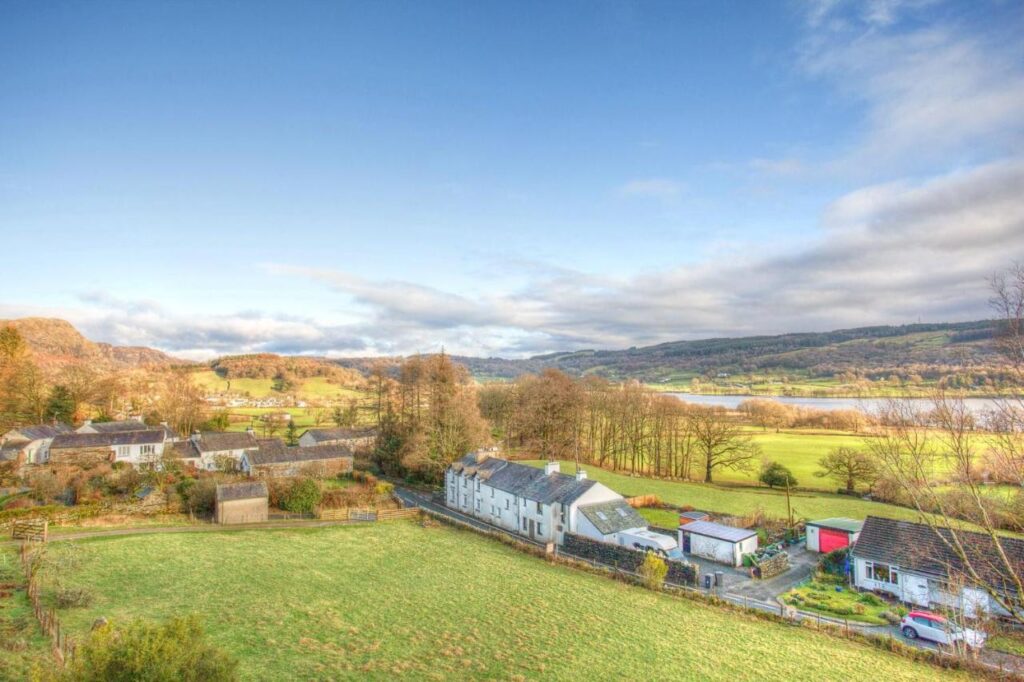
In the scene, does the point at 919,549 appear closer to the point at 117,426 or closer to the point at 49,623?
the point at 49,623

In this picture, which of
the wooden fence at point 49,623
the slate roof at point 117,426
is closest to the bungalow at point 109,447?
the slate roof at point 117,426

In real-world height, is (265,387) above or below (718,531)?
above

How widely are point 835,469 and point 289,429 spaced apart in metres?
62.3

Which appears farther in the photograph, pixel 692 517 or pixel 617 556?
pixel 692 517

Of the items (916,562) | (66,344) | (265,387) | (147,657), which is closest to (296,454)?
(147,657)

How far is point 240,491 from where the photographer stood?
3378cm

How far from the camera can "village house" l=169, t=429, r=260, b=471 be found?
49366mm

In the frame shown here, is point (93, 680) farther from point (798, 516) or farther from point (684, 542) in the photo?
point (798, 516)

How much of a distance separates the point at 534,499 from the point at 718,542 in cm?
1152

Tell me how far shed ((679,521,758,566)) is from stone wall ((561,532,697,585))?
189 inches

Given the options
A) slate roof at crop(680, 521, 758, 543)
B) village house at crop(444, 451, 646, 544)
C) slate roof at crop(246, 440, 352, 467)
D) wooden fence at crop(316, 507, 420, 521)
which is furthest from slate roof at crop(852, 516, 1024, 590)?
slate roof at crop(246, 440, 352, 467)

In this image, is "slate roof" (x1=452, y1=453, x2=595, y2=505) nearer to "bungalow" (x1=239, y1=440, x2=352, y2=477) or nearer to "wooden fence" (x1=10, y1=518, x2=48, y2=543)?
"bungalow" (x1=239, y1=440, x2=352, y2=477)

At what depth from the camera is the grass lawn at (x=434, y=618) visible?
15039 mm

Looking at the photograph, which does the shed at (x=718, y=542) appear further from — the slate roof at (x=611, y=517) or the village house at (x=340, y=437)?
the village house at (x=340, y=437)
